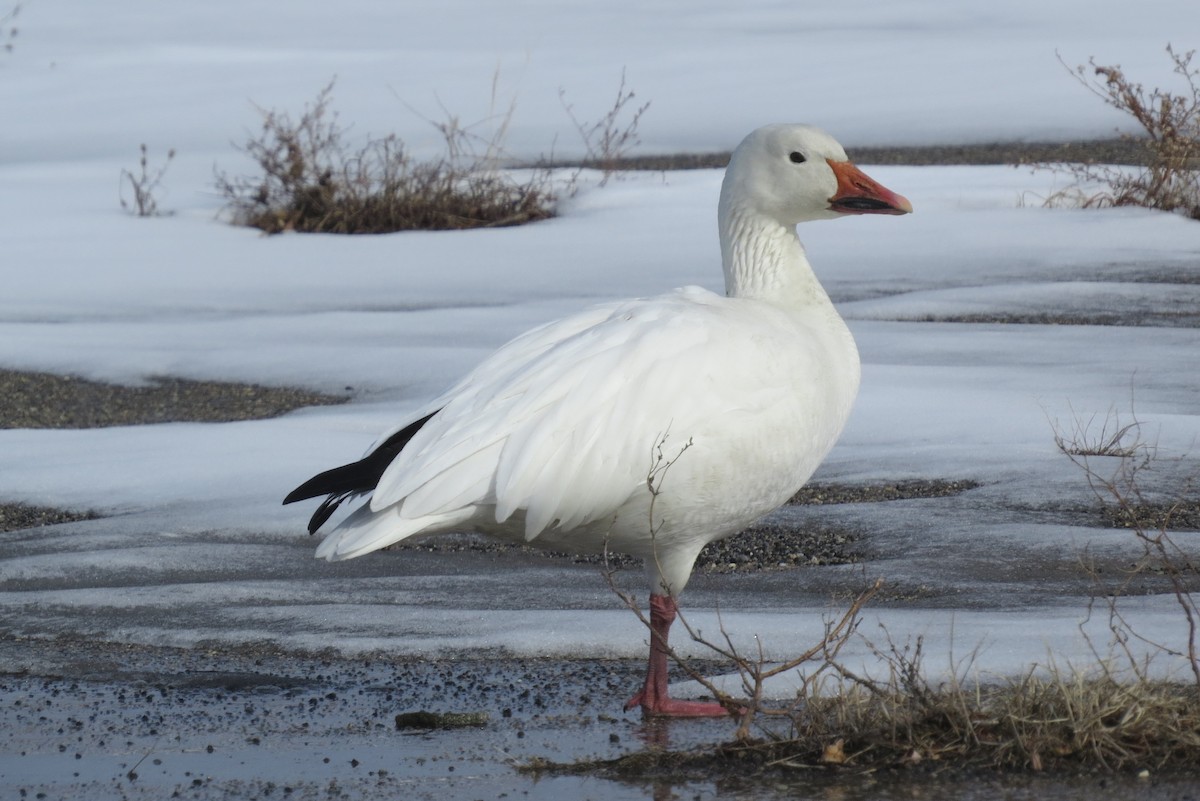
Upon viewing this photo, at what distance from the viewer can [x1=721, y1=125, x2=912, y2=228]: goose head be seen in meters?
5.03

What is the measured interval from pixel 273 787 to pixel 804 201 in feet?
8.25

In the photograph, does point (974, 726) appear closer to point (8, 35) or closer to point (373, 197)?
point (373, 197)

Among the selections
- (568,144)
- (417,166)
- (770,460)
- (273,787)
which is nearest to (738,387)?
(770,460)

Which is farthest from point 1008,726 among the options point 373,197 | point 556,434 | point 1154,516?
point 373,197

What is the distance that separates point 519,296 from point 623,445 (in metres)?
7.15

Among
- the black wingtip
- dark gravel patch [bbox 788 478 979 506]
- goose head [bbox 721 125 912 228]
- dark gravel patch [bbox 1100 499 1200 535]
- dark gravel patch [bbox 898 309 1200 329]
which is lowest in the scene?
dark gravel patch [bbox 788 478 979 506]

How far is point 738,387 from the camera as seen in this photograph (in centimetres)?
426

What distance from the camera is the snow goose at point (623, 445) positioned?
4.10 metres

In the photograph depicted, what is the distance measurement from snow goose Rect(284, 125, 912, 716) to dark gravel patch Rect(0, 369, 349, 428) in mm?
4162

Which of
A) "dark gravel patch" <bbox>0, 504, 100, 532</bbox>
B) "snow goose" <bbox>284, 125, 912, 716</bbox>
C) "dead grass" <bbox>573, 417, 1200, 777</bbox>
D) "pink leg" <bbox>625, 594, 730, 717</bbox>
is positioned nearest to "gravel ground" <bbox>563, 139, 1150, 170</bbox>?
"dark gravel patch" <bbox>0, 504, 100, 532</bbox>

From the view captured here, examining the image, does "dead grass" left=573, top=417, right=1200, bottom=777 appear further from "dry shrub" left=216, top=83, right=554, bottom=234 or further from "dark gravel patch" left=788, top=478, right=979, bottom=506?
"dry shrub" left=216, top=83, right=554, bottom=234

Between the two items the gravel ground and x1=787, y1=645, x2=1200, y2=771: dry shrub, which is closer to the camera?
x1=787, y1=645, x2=1200, y2=771: dry shrub

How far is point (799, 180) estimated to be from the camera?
5051 mm

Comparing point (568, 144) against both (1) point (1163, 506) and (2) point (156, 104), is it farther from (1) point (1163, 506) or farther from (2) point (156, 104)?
(1) point (1163, 506)
